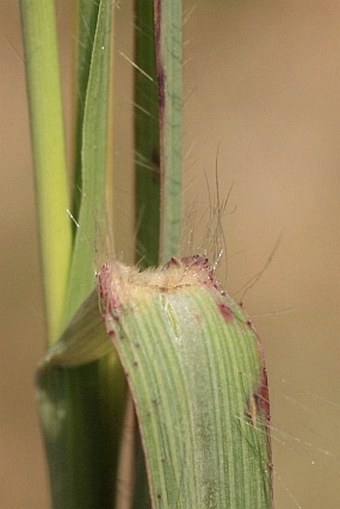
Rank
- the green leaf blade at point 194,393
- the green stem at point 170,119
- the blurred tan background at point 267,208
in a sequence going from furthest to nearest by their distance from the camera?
the blurred tan background at point 267,208 → the green stem at point 170,119 → the green leaf blade at point 194,393

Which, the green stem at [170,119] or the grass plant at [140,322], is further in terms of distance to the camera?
the green stem at [170,119]

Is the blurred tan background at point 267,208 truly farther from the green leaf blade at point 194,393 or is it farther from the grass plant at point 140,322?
the green leaf blade at point 194,393

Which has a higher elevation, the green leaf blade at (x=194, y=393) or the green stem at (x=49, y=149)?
the green stem at (x=49, y=149)

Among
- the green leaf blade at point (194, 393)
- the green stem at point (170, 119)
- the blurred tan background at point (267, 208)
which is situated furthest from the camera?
the blurred tan background at point (267, 208)

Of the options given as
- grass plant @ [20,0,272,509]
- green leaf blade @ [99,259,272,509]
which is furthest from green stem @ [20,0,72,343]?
green leaf blade @ [99,259,272,509]

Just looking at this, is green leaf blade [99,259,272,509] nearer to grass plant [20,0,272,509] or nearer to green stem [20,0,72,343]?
grass plant [20,0,272,509]

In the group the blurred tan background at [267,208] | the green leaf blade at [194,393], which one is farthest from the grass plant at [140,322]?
the blurred tan background at [267,208]

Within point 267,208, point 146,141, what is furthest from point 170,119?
point 267,208

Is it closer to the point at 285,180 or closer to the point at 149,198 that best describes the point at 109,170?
the point at 149,198
